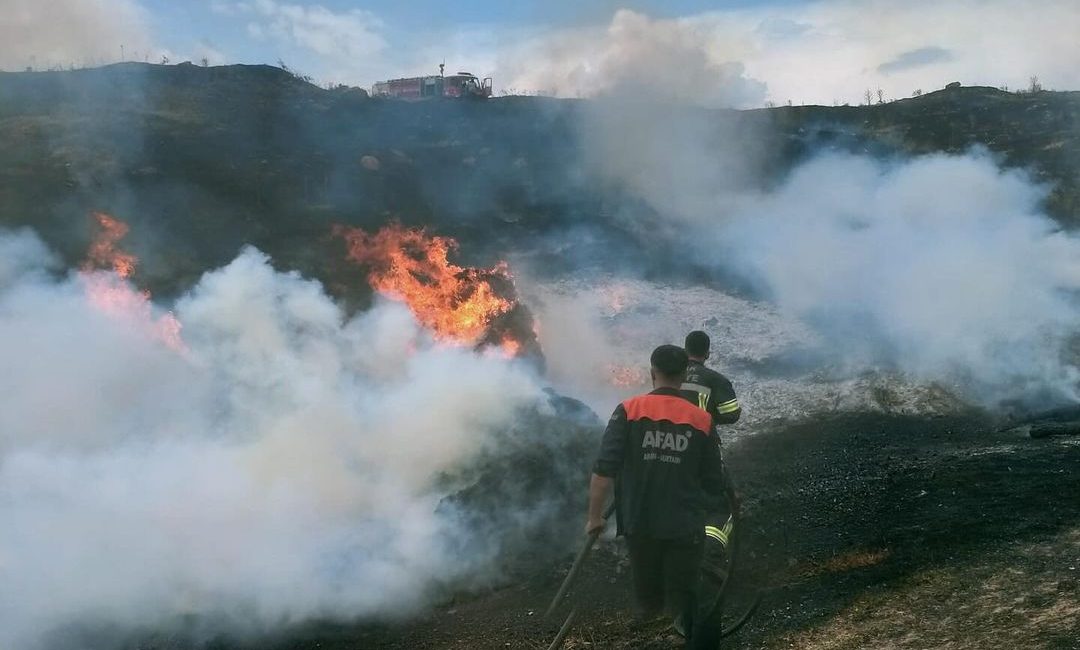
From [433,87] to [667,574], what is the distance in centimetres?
2278

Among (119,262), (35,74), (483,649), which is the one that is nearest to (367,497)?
(483,649)

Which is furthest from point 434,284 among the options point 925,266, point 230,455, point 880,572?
point 880,572

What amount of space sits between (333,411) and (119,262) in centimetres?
816

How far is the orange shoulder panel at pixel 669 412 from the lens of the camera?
13.6ft

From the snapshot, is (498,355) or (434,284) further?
(434,284)

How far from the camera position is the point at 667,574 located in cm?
425

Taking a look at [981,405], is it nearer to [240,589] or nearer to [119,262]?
[240,589]

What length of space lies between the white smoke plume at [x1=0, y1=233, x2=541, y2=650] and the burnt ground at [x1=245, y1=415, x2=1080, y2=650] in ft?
2.60

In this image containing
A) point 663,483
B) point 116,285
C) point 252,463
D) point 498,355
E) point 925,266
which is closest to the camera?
point 663,483

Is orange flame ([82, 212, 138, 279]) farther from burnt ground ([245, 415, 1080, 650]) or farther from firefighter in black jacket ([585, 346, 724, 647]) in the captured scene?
firefighter in black jacket ([585, 346, 724, 647])

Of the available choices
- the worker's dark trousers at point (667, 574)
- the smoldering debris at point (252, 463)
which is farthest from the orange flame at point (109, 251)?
the worker's dark trousers at point (667, 574)

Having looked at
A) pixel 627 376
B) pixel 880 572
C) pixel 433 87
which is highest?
pixel 433 87

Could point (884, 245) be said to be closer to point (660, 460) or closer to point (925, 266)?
point (925, 266)

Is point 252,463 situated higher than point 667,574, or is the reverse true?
point 252,463
